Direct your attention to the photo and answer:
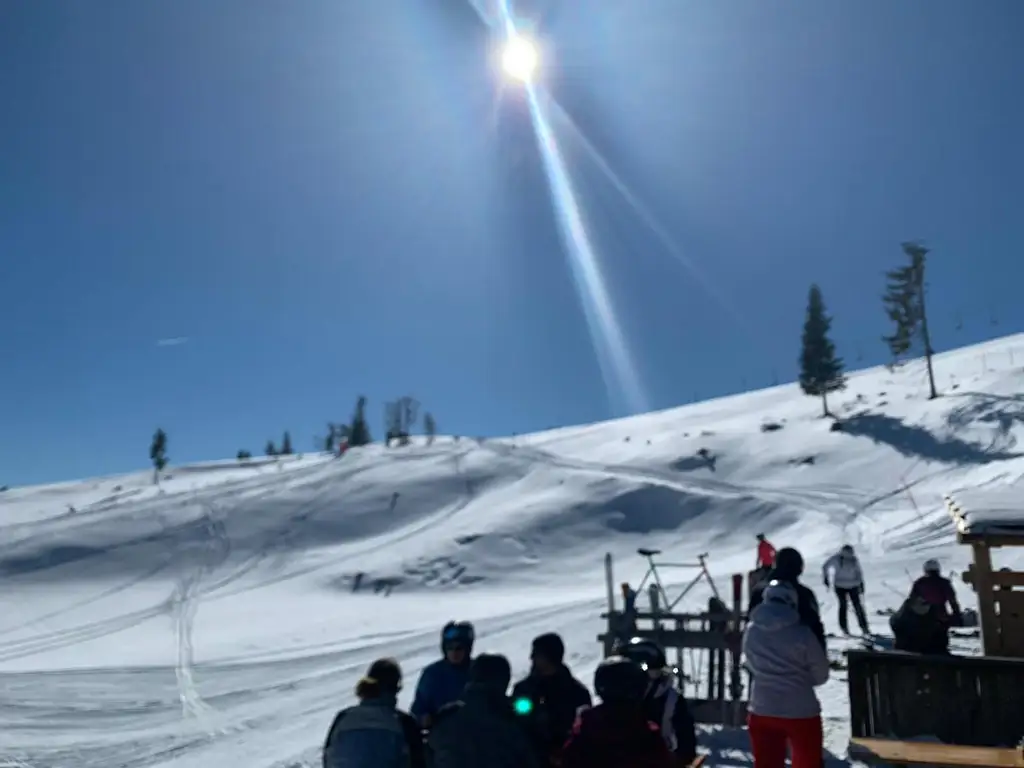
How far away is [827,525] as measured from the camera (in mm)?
28922

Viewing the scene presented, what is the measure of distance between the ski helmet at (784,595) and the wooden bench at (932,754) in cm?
151

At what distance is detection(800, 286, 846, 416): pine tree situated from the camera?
54250 millimetres

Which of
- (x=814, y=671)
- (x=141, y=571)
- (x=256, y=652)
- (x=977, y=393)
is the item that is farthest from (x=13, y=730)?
(x=977, y=393)

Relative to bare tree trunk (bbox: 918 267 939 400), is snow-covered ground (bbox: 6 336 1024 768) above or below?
below

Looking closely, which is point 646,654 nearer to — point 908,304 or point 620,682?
point 620,682

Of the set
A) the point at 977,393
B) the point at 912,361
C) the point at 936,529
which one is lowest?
the point at 936,529

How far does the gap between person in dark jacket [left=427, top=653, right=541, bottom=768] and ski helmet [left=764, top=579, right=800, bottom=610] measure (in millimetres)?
2205

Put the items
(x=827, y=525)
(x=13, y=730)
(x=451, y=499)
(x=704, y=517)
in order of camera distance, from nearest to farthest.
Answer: (x=13, y=730), (x=827, y=525), (x=704, y=517), (x=451, y=499)

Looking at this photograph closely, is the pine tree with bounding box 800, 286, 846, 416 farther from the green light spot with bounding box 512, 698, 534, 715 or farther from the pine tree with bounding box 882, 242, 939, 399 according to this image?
the green light spot with bounding box 512, 698, 534, 715

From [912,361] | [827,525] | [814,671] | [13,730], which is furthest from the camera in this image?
[912,361]

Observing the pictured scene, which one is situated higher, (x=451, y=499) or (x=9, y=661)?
(x=451, y=499)

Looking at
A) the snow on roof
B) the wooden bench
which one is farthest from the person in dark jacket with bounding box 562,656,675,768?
the snow on roof

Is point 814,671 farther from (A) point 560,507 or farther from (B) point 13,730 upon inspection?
(A) point 560,507

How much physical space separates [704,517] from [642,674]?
1158 inches
